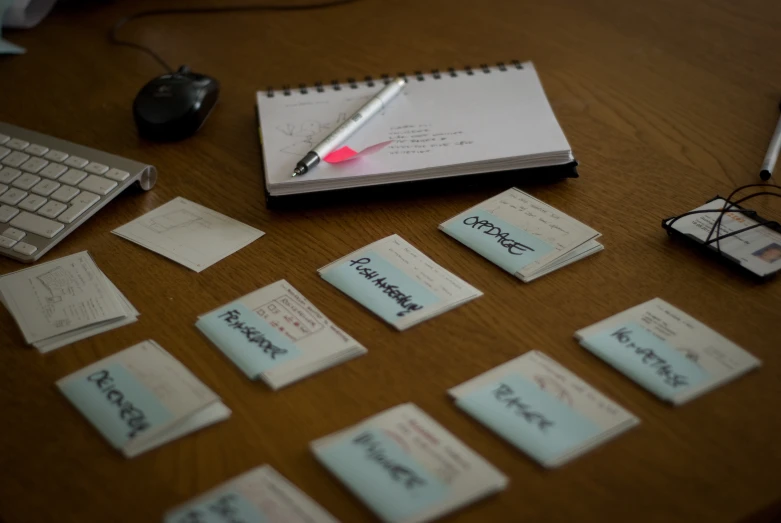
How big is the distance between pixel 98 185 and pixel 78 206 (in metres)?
0.04

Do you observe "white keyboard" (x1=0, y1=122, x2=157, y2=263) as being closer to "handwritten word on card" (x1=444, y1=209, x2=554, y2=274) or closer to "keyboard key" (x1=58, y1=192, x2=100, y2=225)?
"keyboard key" (x1=58, y1=192, x2=100, y2=225)

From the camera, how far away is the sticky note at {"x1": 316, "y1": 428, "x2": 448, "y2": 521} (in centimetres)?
63

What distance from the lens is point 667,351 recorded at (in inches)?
29.8

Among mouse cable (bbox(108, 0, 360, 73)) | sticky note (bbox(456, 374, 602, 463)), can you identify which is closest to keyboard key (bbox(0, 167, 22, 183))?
mouse cable (bbox(108, 0, 360, 73))

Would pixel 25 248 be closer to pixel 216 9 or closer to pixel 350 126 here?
pixel 350 126

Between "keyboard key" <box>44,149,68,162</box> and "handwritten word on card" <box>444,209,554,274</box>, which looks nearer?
"handwritten word on card" <box>444,209,554,274</box>

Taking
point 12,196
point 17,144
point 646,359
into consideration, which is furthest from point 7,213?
point 646,359

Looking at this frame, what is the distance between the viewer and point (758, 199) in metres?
0.96

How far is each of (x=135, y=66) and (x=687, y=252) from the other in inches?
32.7

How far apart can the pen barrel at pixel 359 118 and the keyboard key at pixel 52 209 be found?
284mm

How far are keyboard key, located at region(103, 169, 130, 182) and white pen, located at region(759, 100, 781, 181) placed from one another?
0.73 m

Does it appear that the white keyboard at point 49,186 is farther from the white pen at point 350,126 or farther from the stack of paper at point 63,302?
the white pen at point 350,126

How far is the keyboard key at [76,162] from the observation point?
100 cm

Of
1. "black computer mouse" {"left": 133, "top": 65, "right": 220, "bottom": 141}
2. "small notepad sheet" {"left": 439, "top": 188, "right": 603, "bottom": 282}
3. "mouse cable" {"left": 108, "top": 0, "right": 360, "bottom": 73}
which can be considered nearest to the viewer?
"small notepad sheet" {"left": 439, "top": 188, "right": 603, "bottom": 282}
